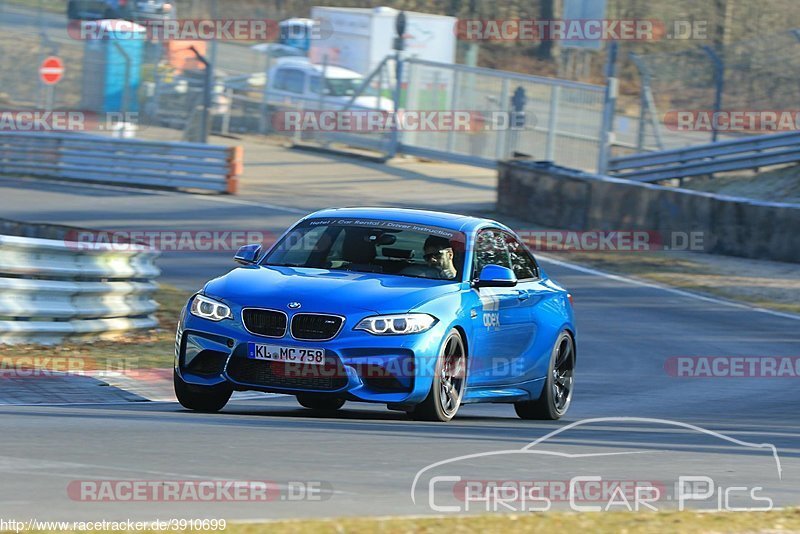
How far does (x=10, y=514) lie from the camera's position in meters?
5.76

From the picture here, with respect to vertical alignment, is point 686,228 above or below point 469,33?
below

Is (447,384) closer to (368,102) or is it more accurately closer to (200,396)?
(200,396)

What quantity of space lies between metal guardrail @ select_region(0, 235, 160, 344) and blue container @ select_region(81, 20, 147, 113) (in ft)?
70.7

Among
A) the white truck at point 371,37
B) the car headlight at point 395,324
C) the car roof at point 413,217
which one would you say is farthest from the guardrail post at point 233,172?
the car headlight at point 395,324

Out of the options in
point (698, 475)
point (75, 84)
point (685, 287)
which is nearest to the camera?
point (698, 475)

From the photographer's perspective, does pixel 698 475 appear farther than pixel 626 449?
No

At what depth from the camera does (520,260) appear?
36.1ft

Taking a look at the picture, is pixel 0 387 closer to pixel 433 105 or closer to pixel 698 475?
A: pixel 698 475

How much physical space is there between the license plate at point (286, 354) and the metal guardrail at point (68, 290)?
3.91 metres

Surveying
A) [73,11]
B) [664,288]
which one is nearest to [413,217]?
[664,288]

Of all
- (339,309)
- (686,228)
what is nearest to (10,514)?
(339,309)

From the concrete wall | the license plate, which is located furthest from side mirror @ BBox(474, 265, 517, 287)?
the concrete wall

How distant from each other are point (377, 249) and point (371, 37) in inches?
1273

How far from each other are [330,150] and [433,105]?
272 centimetres
